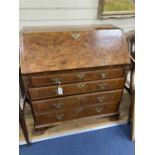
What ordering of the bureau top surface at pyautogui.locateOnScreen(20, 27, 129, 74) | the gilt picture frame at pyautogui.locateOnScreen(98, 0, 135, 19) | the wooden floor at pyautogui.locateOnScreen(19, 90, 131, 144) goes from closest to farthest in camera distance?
the bureau top surface at pyautogui.locateOnScreen(20, 27, 129, 74) → the wooden floor at pyautogui.locateOnScreen(19, 90, 131, 144) → the gilt picture frame at pyautogui.locateOnScreen(98, 0, 135, 19)

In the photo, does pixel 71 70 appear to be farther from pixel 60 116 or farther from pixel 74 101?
pixel 60 116

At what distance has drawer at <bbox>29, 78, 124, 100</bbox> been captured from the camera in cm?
186

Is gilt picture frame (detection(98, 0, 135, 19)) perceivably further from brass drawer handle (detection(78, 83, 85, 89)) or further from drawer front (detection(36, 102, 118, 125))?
drawer front (detection(36, 102, 118, 125))

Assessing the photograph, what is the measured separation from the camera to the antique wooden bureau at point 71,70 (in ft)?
5.84

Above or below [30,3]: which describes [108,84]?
below

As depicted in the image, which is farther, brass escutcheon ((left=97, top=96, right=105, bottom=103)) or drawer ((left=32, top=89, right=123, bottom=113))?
brass escutcheon ((left=97, top=96, right=105, bottom=103))

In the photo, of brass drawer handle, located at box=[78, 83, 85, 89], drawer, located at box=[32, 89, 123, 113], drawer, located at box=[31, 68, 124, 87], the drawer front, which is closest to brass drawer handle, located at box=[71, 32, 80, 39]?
drawer, located at box=[31, 68, 124, 87]

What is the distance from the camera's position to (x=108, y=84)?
2031 millimetres

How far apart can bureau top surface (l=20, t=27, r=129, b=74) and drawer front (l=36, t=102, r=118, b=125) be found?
1.54 feet

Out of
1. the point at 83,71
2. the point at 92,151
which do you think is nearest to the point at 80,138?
the point at 92,151

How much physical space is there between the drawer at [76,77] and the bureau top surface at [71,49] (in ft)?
0.23
